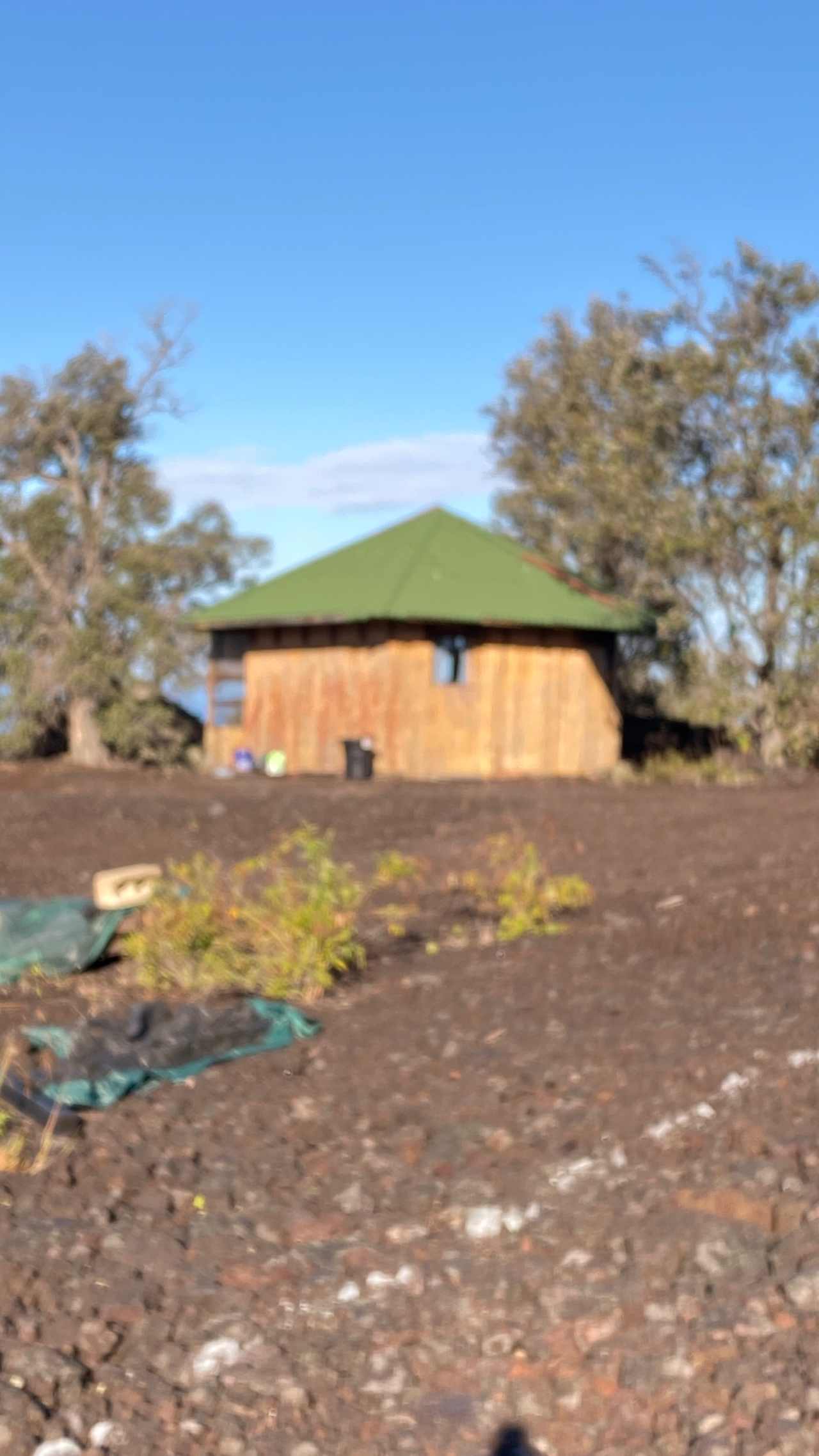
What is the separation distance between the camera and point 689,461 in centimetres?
2445

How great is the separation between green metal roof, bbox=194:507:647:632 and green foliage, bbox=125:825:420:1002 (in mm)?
15404

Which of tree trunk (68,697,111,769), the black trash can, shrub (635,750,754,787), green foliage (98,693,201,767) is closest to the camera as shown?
shrub (635,750,754,787)

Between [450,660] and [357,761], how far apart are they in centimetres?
236

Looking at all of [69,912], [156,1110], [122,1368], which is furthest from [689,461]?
[122,1368]

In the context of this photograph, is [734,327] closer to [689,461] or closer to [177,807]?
[689,461]

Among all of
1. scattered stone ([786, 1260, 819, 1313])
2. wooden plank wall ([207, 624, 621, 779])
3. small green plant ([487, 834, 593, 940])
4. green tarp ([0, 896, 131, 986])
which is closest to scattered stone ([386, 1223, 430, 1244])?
scattered stone ([786, 1260, 819, 1313])

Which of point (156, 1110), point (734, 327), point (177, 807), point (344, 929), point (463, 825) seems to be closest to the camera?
point (156, 1110)

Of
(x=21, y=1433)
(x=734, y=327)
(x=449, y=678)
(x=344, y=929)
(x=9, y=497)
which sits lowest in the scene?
(x=21, y=1433)

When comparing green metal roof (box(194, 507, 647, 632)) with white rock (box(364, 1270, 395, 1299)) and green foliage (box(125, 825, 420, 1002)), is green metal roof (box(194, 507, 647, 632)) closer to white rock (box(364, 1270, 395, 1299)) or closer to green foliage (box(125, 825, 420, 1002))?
green foliage (box(125, 825, 420, 1002))

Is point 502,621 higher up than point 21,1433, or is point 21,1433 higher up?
point 502,621

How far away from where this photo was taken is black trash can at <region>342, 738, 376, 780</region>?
23328 millimetres

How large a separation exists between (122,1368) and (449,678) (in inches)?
822

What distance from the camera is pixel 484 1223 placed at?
4336 millimetres

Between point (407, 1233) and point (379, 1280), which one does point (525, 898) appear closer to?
point (407, 1233)
